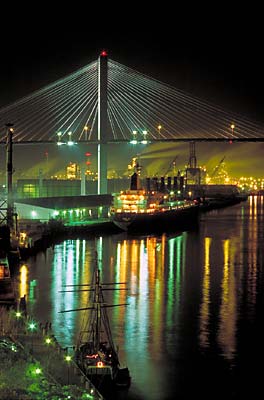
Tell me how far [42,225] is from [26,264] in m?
3.16

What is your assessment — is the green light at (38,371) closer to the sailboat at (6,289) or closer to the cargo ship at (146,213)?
the sailboat at (6,289)

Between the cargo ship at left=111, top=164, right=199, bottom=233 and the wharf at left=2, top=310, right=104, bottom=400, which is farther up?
the cargo ship at left=111, top=164, right=199, bottom=233

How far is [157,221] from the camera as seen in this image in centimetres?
1627

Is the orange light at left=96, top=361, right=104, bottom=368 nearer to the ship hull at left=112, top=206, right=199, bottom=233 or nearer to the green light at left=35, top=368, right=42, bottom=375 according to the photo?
the green light at left=35, top=368, right=42, bottom=375

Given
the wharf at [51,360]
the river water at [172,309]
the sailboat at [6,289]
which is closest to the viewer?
the wharf at [51,360]

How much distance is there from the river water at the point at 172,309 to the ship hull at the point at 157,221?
339 centimetres

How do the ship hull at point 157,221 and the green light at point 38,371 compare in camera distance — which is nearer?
the green light at point 38,371

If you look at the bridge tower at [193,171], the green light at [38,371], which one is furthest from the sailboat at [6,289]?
the bridge tower at [193,171]

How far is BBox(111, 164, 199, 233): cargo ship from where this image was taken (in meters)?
15.1

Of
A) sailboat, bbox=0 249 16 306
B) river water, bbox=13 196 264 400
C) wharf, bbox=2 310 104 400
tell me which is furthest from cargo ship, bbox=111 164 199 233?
wharf, bbox=2 310 104 400

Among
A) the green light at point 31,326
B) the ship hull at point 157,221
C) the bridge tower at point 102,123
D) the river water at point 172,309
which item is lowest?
the river water at point 172,309

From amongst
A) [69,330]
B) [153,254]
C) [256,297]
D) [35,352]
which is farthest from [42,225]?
[35,352]

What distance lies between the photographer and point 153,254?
10484 mm

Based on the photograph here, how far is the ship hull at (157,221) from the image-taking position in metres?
14.9
